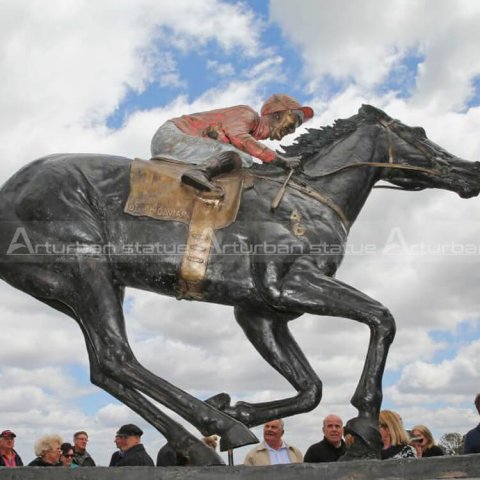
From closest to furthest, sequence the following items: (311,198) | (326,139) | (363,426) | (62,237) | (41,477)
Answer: (41,477) → (363,426) → (62,237) → (311,198) → (326,139)

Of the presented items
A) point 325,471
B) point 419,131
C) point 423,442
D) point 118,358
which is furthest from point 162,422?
point 419,131

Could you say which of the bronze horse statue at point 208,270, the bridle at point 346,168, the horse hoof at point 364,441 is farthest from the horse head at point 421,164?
the horse hoof at point 364,441

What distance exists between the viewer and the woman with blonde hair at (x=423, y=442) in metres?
6.53

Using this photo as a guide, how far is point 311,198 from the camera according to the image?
20.0 feet

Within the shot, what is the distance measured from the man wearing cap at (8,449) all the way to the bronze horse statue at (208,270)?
71.2 inches

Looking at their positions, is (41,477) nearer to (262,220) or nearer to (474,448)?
(262,220)

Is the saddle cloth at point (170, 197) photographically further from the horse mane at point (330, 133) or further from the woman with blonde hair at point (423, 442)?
the woman with blonde hair at point (423, 442)

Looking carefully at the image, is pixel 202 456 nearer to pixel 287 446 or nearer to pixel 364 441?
pixel 364 441

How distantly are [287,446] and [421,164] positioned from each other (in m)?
2.79

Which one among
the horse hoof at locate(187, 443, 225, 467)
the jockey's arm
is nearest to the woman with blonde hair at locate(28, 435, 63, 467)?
the horse hoof at locate(187, 443, 225, 467)

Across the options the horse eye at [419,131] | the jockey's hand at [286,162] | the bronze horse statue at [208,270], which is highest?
the horse eye at [419,131]

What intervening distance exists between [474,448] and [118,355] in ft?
9.80

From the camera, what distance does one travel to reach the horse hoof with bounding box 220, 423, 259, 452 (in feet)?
17.0

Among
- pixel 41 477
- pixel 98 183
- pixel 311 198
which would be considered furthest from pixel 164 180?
pixel 41 477
